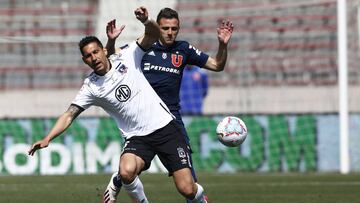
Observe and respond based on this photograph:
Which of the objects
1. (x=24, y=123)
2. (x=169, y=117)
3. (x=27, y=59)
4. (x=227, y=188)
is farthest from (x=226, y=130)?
(x=27, y=59)

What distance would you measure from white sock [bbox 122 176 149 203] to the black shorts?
17 cm

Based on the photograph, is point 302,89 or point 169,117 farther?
point 302,89

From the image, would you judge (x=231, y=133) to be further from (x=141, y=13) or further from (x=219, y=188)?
(x=219, y=188)

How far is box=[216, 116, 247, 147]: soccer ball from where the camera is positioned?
8688 millimetres

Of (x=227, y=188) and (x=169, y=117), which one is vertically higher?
(x=169, y=117)

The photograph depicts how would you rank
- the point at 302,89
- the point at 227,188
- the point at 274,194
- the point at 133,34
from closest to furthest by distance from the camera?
1. the point at 274,194
2. the point at 227,188
3. the point at 133,34
4. the point at 302,89

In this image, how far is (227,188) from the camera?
39.3ft

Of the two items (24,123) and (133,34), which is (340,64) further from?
(24,123)

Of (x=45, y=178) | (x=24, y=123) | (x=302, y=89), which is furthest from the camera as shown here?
(x=302, y=89)

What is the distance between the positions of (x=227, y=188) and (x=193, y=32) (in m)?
8.38

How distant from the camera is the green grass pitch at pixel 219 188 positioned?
10.4 m

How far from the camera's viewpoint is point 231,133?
8.70 meters

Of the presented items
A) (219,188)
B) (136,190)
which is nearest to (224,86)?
(219,188)

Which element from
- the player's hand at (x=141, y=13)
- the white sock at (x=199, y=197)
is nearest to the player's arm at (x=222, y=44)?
the player's hand at (x=141, y=13)
